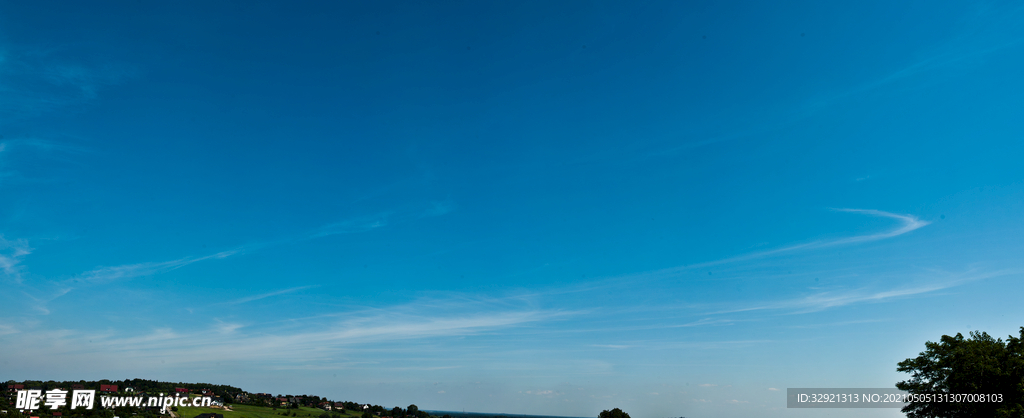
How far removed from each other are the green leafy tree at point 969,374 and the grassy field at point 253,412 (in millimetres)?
117536

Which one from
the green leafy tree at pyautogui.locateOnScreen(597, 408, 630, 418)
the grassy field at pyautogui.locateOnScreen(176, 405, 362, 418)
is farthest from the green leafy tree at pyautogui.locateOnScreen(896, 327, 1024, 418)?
the grassy field at pyautogui.locateOnScreen(176, 405, 362, 418)

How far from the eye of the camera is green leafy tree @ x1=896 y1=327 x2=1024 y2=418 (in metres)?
33.8

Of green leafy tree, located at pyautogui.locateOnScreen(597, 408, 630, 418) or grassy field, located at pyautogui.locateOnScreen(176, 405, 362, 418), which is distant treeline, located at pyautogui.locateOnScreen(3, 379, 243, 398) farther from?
green leafy tree, located at pyautogui.locateOnScreen(597, 408, 630, 418)

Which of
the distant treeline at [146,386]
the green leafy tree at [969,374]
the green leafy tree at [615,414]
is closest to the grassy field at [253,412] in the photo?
the distant treeline at [146,386]

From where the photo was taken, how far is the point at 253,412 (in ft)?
404

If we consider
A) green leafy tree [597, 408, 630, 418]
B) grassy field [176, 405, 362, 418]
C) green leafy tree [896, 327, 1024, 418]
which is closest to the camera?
green leafy tree [896, 327, 1024, 418]

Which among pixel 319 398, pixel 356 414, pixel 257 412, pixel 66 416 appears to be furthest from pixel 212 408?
pixel 319 398

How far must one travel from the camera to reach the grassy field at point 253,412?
349 ft

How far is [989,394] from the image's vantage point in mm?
34594

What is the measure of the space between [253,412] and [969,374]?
13589 centimetres

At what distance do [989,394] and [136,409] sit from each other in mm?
124080

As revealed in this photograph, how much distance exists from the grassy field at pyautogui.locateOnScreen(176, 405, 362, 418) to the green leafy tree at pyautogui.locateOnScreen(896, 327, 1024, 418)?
117536mm

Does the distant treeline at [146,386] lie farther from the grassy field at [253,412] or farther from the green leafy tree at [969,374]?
the green leafy tree at [969,374]

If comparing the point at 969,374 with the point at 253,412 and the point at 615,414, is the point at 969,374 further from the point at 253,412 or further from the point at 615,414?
the point at 253,412
